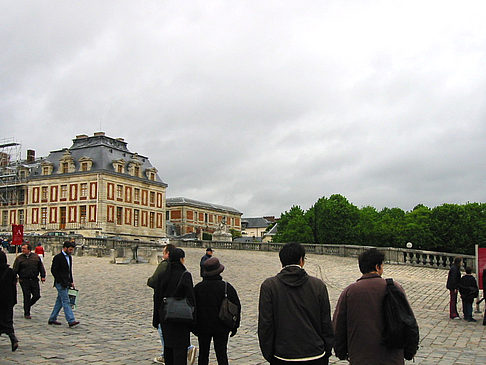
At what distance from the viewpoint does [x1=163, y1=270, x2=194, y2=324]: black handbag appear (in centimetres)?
649

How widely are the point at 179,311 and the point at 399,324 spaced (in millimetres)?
2794

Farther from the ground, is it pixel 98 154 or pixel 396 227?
pixel 98 154

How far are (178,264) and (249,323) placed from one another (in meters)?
5.89

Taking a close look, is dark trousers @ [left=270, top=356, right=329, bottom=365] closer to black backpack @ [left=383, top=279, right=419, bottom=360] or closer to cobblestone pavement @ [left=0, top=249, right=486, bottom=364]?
black backpack @ [left=383, top=279, right=419, bottom=360]

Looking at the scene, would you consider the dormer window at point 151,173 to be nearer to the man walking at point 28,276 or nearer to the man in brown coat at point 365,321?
the man walking at point 28,276

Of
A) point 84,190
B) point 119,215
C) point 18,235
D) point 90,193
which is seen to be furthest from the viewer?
point 119,215

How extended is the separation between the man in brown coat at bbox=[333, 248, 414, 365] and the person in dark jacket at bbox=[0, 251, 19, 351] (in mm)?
5998

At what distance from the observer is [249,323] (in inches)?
489

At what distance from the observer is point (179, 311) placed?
256 inches

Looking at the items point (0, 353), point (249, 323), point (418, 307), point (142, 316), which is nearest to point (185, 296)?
point (0, 353)

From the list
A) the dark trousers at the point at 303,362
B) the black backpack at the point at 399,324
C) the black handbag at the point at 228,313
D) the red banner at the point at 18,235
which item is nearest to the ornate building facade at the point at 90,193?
the red banner at the point at 18,235

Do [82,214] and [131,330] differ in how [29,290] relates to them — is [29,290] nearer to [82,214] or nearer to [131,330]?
[131,330]

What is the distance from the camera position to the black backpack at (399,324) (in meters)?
4.69

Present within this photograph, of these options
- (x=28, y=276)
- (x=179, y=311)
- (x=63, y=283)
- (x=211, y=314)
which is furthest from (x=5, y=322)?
(x=211, y=314)
